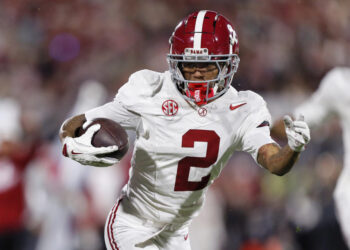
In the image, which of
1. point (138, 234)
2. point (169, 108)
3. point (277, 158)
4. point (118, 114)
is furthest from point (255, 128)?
point (138, 234)

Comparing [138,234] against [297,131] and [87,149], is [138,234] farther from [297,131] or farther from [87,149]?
[297,131]

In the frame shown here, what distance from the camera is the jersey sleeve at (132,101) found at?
10.8ft

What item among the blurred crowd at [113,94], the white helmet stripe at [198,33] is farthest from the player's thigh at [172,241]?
the blurred crowd at [113,94]

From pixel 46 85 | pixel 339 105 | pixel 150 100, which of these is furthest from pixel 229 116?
pixel 46 85

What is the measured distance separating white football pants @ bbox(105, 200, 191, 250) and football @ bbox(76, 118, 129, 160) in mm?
474

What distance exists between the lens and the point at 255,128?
3270 millimetres

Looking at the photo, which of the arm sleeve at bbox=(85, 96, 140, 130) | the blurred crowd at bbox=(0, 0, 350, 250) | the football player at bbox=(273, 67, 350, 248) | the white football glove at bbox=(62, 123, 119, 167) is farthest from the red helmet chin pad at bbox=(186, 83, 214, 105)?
the blurred crowd at bbox=(0, 0, 350, 250)

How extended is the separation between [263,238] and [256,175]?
71cm

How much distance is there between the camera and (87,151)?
3.04 meters

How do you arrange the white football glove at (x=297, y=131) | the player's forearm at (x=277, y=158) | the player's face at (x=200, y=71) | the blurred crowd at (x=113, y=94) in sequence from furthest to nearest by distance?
the blurred crowd at (x=113, y=94)
the player's face at (x=200, y=71)
the player's forearm at (x=277, y=158)
the white football glove at (x=297, y=131)

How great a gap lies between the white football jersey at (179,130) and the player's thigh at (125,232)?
155mm

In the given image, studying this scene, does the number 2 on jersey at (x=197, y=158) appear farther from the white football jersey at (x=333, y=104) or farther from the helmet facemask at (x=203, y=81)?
the white football jersey at (x=333, y=104)

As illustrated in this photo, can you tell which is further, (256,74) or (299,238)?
(256,74)

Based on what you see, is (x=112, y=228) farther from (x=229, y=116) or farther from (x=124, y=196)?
(x=229, y=116)
